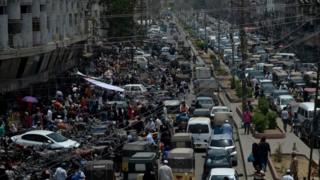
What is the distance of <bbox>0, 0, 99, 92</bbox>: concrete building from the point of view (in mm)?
34031

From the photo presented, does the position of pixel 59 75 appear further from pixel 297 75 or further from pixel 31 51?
pixel 297 75

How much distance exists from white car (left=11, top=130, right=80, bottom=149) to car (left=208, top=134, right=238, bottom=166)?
15.4ft

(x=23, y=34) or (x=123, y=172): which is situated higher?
(x=23, y=34)

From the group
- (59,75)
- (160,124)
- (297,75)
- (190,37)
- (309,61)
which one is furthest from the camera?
(190,37)

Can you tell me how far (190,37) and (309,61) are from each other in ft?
171

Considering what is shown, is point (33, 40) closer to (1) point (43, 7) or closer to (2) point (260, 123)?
(1) point (43, 7)

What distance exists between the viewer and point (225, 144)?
27.4m

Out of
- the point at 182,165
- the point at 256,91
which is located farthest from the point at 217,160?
the point at 256,91

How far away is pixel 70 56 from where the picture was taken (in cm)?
5266

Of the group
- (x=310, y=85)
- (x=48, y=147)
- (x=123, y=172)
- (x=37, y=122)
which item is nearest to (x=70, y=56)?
(x=310, y=85)

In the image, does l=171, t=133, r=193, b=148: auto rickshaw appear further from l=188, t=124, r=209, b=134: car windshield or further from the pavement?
l=188, t=124, r=209, b=134: car windshield

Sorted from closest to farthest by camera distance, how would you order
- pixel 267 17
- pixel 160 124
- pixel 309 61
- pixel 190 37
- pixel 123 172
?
pixel 123 172 < pixel 160 124 < pixel 309 61 < pixel 267 17 < pixel 190 37

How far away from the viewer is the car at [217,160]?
24266mm

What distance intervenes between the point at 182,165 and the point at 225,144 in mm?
4073
